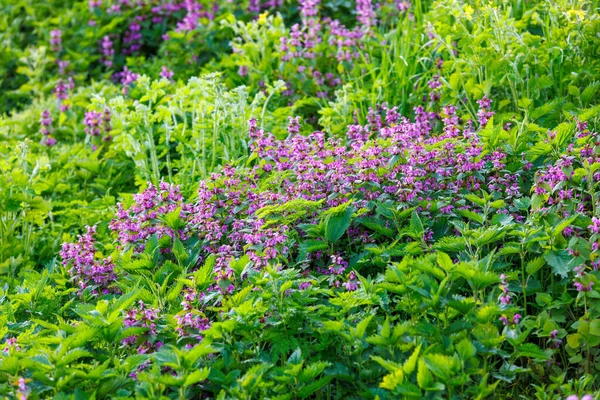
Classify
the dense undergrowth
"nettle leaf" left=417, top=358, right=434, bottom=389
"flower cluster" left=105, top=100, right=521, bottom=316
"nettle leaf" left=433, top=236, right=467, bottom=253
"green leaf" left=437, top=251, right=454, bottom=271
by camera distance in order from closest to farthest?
"nettle leaf" left=417, top=358, right=434, bottom=389, the dense undergrowth, "green leaf" left=437, top=251, right=454, bottom=271, "nettle leaf" left=433, top=236, right=467, bottom=253, "flower cluster" left=105, top=100, right=521, bottom=316

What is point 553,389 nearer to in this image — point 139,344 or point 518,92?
point 139,344

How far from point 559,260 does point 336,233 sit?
892 mm

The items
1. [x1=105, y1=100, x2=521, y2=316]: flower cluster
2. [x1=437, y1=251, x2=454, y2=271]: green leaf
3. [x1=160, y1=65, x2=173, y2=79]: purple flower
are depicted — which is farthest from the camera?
[x1=160, y1=65, x2=173, y2=79]: purple flower

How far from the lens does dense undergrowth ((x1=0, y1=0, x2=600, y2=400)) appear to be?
2898 mm

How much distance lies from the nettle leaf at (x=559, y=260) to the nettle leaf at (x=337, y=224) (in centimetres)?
81

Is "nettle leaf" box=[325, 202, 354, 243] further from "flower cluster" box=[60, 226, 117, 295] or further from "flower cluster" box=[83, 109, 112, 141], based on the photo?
"flower cluster" box=[83, 109, 112, 141]

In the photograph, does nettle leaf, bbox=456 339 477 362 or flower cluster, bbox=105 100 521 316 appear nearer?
nettle leaf, bbox=456 339 477 362

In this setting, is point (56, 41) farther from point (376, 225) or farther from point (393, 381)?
point (393, 381)

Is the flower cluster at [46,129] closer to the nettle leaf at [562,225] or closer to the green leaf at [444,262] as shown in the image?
the green leaf at [444,262]

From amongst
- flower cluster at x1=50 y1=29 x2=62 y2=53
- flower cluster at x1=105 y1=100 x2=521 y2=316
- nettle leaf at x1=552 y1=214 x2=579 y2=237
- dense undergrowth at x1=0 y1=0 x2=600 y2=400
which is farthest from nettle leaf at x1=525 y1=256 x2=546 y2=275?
flower cluster at x1=50 y1=29 x2=62 y2=53

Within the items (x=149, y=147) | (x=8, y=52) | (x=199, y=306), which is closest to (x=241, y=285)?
(x=199, y=306)

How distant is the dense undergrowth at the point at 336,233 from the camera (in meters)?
2.90

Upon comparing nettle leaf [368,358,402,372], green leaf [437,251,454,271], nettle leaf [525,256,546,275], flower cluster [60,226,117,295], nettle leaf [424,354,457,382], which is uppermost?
green leaf [437,251,454,271]

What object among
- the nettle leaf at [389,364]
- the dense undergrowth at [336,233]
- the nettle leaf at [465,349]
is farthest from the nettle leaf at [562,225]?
the nettle leaf at [389,364]
